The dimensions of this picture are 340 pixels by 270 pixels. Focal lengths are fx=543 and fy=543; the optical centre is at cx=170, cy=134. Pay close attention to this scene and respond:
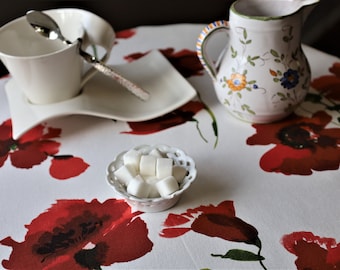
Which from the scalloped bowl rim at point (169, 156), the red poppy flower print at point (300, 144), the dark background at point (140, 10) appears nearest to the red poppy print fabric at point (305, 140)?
the red poppy flower print at point (300, 144)

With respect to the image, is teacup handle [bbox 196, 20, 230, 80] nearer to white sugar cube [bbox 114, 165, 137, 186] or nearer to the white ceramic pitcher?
the white ceramic pitcher

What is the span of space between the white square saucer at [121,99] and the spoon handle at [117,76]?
3 centimetres

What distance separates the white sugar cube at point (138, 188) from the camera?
1.99 feet

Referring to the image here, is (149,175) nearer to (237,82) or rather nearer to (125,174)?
(125,174)

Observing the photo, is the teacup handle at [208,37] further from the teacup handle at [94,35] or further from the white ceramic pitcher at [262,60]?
the teacup handle at [94,35]

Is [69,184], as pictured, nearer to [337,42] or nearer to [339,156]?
[339,156]

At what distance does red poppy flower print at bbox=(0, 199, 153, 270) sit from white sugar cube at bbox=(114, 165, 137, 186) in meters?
0.03

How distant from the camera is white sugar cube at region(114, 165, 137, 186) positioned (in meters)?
0.63

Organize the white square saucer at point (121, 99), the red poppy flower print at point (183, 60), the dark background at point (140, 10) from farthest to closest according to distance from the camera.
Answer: the dark background at point (140, 10)
the red poppy flower print at point (183, 60)
the white square saucer at point (121, 99)

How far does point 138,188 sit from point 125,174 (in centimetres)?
3

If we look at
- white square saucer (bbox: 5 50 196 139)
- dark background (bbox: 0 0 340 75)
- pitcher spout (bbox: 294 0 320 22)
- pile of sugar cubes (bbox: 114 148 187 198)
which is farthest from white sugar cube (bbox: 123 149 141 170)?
dark background (bbox: 0 0 340 75)

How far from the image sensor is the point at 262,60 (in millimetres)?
723

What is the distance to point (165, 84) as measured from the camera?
87 cm

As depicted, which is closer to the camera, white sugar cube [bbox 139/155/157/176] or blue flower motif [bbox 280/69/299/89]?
white sugar cube [bbox 139/155/157/176]
